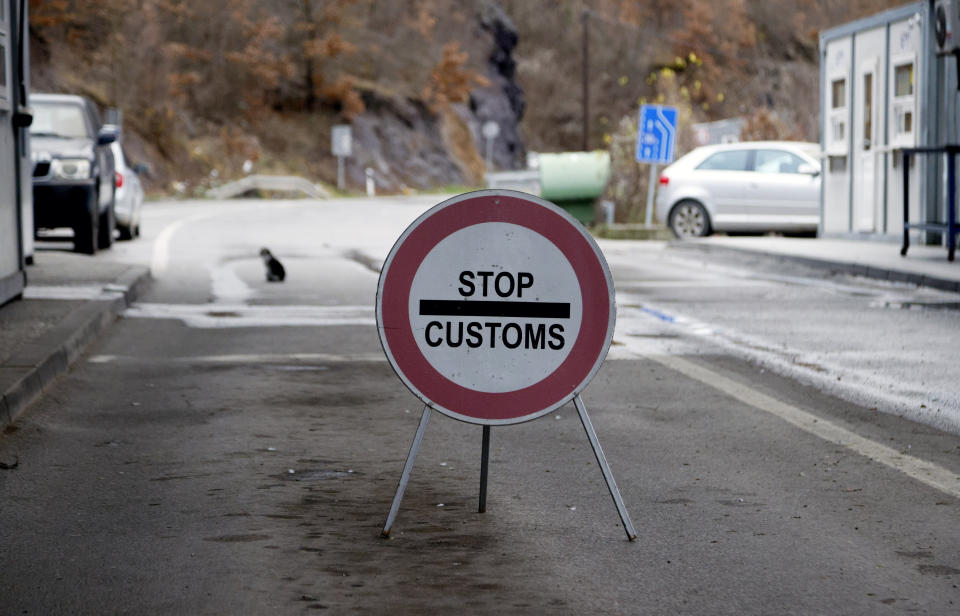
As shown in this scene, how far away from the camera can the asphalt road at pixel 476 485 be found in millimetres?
4789

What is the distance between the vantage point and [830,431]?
7578 millimetres

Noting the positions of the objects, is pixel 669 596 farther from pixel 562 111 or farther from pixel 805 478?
pixel 562 111

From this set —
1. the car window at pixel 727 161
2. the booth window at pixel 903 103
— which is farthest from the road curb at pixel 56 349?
the car window at pixel 727 161

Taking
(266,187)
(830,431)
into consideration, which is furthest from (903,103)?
(266,187)

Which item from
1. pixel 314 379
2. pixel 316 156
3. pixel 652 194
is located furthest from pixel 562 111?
pixel 314 379

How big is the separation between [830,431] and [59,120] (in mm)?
15560

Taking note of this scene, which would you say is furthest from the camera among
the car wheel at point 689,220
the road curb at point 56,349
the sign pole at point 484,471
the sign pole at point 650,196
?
the sign pole at point 650,196

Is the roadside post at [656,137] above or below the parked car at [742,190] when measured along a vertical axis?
above

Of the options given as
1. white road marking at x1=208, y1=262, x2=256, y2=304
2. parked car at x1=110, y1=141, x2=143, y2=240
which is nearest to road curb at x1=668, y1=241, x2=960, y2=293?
white road marking at x1=208, y1=262, x2=256, y2=304

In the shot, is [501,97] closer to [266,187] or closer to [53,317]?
[266,187]

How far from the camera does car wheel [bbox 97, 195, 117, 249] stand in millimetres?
21609

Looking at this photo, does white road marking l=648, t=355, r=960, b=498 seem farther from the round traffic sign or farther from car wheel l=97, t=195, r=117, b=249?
car wheel l=97, t=195, r=117, b=249

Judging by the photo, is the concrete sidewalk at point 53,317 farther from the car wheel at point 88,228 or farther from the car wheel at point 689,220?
the car wheel at point 689,220

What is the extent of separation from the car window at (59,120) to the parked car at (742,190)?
32.9ft
